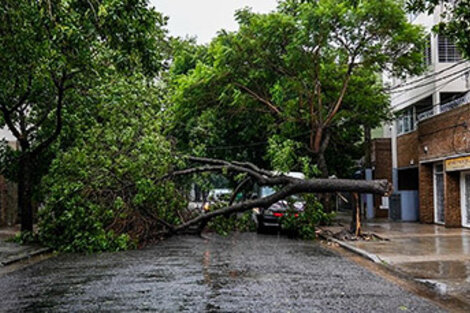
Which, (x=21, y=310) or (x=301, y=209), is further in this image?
(x=301, y=209)

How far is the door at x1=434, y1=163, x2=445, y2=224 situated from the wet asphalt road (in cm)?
1110

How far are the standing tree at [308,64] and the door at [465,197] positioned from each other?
5.06 meters

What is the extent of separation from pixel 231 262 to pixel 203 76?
1251 centimetres

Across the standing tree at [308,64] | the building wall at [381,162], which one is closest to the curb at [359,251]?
the standing tree at [308,64]

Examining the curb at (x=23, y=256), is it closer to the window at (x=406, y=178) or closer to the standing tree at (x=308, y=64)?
the standing tree at (x=308, y=64)

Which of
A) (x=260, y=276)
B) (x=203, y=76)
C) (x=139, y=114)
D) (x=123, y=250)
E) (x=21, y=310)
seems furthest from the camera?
(x=203, y=76)

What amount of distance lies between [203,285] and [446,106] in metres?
16.8

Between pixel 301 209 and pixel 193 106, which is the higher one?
pixel 193 106

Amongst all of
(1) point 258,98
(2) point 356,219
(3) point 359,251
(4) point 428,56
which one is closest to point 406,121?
(4) point 428,56

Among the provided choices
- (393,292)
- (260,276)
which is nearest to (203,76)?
(260,276)

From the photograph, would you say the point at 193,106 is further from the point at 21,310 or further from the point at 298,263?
the point at 21,310

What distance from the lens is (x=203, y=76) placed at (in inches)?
945

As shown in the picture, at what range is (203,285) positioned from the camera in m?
9.87

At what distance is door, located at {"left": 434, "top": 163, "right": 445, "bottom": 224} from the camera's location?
2425 cm
